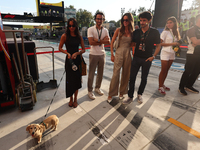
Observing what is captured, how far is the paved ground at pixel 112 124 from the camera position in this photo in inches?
77.7

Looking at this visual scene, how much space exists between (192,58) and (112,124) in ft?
9.66

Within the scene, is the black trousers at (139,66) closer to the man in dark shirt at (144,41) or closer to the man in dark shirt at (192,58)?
the man in dark shirt at (144,41)

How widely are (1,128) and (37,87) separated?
62.6 inches

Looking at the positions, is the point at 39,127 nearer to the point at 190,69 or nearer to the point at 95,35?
the point at 95,35

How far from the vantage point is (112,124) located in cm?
243

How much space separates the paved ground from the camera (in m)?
1.97

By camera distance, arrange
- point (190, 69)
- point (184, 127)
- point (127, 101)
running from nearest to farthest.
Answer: point (184, 127)
point (127, 101)
point (190, 69)

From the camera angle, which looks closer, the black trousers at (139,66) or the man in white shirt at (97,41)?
the black trousers at (139,66)

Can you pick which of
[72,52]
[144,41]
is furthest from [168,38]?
[72,52]

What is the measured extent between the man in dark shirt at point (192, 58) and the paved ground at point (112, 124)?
44 centimetres

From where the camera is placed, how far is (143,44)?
2.81 m

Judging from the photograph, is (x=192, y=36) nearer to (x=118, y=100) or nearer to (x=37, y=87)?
(x=118, y=100)

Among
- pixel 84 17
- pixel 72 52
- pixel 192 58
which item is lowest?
pixel 192 58

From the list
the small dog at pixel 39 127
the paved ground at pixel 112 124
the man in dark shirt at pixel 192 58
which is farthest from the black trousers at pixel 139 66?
the small dog at pixel 39 127
